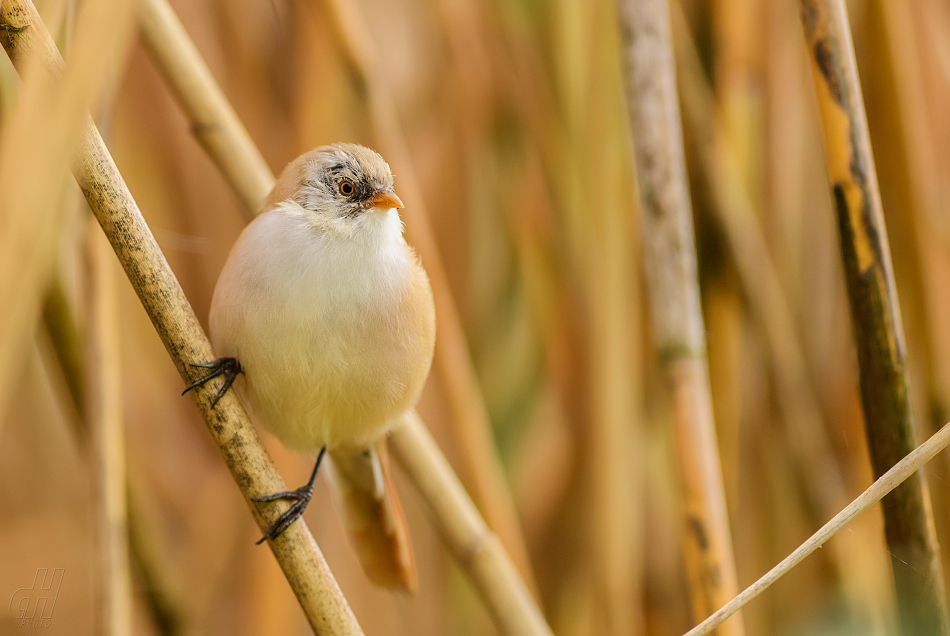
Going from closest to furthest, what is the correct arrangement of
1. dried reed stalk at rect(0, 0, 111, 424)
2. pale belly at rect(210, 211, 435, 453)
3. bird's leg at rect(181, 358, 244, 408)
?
1. dried reed stalk at rect(0, 0, 111, 424)
2. bird's leg at rect(181, 358, 244, 408)
3. pale belly at rect(210, 211, 435, 453)

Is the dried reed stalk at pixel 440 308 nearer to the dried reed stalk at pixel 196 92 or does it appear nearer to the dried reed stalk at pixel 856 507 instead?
the dried reed stalk at pixel 196 92

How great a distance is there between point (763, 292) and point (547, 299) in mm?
391

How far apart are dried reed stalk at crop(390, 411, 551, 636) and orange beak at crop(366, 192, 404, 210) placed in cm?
30

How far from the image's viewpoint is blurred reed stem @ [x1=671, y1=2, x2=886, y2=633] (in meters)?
1.14

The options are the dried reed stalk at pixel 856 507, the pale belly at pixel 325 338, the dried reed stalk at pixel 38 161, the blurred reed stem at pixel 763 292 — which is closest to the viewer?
the dried reed stalk at pixel 38 161

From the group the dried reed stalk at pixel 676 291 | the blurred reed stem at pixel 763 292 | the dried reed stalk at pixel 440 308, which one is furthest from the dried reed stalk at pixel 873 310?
the dried reed stalk at pixel 440 308

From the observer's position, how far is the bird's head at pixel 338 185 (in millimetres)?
908

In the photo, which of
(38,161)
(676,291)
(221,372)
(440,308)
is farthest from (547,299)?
(38,161)

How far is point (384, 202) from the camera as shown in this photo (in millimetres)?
920

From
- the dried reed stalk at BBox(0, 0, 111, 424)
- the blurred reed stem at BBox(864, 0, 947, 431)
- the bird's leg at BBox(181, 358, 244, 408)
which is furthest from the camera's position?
the blurred reed stem at BBox(864, 0, 947, 431)

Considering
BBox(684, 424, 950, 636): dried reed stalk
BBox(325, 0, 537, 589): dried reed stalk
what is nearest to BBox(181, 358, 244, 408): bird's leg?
BBox(325, 0, 537, 589): dried reed stalk

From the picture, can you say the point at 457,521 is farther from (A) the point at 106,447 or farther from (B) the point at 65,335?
(B) the point at 65,335

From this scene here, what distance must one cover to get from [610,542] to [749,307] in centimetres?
45

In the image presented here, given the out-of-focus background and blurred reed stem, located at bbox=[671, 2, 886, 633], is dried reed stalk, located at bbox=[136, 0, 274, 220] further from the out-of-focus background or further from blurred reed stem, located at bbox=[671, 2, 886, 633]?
blurred reed stem, located at bbox=[671, 2, 886, 633]
